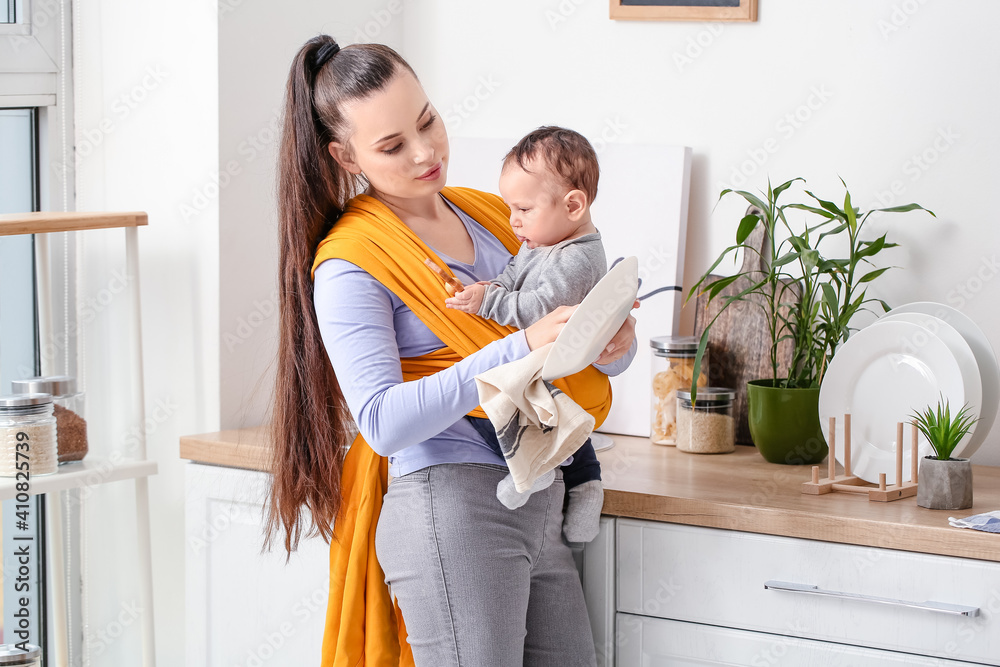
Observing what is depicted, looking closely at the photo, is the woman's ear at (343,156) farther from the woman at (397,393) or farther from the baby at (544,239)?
the baby at (544,239)

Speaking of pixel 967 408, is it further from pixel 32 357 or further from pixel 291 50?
pixel 32 357

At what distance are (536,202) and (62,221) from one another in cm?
81

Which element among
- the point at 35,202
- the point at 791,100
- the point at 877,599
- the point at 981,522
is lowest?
the point at 877,599

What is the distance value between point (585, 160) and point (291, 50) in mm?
890

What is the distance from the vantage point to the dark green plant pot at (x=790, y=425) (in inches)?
64.2

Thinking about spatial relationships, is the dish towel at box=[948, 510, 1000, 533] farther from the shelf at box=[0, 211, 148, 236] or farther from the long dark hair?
the shelf at box=[0, 211, 148, 236]

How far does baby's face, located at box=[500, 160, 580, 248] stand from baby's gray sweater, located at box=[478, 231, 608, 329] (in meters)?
0.02

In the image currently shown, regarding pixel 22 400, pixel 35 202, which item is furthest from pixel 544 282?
pixel 35 202

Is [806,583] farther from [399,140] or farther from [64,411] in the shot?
[64,411]

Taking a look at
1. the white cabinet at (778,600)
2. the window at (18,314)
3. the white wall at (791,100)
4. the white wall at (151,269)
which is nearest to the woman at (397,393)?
the white cabinet at (778,600)

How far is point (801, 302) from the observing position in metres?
1.72

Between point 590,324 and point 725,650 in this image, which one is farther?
point 725,650

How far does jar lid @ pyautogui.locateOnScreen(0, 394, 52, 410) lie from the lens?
150 centimetres

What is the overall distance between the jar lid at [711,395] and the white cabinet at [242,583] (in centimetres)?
64
